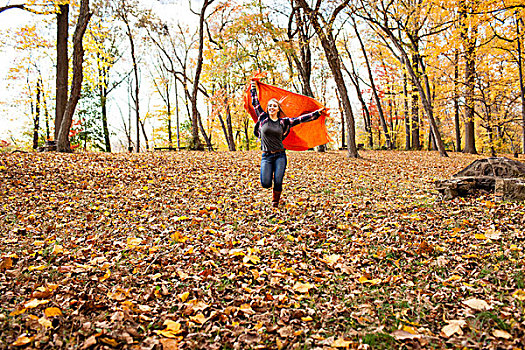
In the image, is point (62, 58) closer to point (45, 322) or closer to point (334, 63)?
point (334, 63)

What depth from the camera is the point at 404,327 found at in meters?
2.83

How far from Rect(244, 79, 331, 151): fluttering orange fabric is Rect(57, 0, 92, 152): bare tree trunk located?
8580 mm

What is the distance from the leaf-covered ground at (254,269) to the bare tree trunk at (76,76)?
17.9 ft

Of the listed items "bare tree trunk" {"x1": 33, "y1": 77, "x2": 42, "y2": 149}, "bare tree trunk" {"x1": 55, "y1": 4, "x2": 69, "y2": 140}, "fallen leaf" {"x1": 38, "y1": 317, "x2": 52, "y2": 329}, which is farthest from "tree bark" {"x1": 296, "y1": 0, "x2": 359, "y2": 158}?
"bare tree trunk" {"x1": 33, "y1": 77, "x2": 42, "y2": 149}

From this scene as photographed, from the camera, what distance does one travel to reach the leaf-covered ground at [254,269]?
2.79m

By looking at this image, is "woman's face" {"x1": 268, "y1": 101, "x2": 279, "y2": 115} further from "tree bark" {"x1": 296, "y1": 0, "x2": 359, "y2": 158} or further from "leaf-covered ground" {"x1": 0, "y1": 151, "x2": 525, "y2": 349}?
"tree bark" {"x1": 296, "y1": 0, "x2": 359, "y2": 158}

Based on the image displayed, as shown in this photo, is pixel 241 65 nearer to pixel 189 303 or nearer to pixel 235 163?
pixel 235 163

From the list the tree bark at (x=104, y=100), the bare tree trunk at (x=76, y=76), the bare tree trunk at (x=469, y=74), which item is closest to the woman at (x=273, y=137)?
the bare tree trunk at (x=76, y=76)

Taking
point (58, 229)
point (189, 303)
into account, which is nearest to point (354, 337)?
point (189, 303)

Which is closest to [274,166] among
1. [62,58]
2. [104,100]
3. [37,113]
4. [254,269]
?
[254,269]

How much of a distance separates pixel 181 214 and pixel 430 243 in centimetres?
441

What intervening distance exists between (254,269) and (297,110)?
442 cm

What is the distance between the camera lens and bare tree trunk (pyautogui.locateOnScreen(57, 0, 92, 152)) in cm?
1234

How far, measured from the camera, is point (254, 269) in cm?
410
